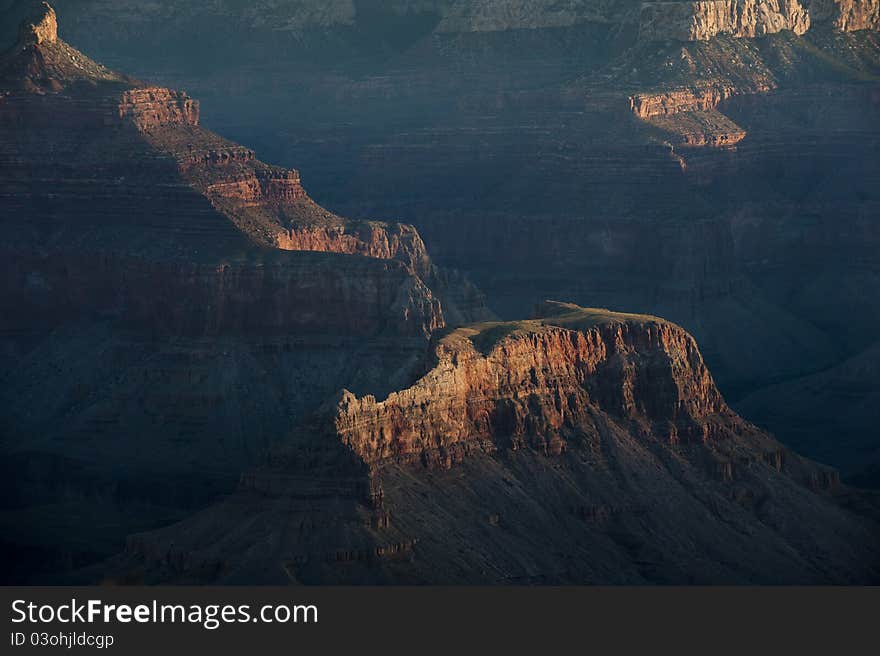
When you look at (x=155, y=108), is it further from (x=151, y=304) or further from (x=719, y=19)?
(x=719, y=19)

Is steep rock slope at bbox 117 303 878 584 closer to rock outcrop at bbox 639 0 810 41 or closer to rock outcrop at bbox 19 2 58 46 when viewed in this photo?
rock outcrop at bbox 19 2 58 46

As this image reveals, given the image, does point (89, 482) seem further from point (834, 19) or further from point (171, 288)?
point (834, 19)

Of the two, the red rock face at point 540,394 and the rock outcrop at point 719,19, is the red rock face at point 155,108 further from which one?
the rock outcrop at point 719,19

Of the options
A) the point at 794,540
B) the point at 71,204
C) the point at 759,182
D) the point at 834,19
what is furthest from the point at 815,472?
the point at 834,19

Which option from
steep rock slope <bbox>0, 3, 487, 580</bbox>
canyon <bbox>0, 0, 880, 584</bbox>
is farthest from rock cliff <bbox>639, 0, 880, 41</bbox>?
steep rock slope <bbox>0, 3, 487, 580</bbox>

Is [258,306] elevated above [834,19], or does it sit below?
below

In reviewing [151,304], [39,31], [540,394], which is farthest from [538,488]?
[39,31]

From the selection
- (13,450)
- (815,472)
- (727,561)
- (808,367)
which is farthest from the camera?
(808,367)
